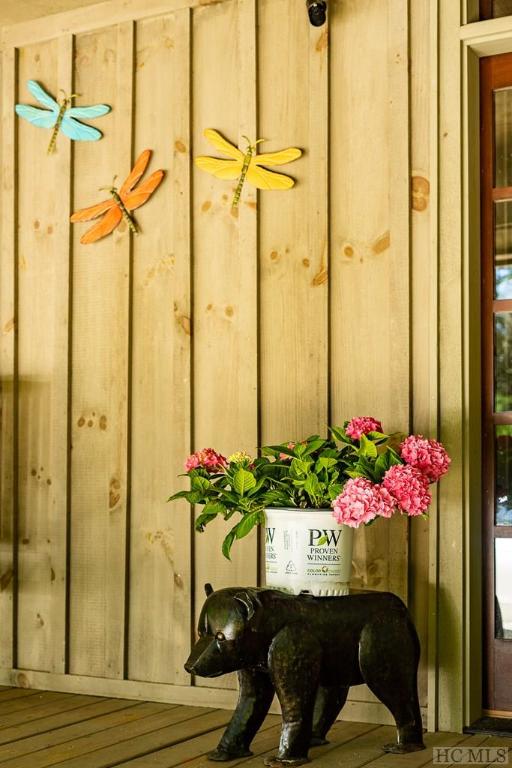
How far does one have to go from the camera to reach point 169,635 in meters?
3.76

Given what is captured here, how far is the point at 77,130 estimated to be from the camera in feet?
13.3

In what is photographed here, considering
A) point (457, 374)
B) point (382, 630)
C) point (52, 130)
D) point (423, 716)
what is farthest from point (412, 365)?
point (52, 130)

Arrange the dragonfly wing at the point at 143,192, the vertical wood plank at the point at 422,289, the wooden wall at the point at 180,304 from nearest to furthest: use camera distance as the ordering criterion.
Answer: the vertical wood plank at the point at 422,289, the wooden wall at the point at 180,304, the dragonfly wing at the point at 143,192

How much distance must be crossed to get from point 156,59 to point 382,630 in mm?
2294

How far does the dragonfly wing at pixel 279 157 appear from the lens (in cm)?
364

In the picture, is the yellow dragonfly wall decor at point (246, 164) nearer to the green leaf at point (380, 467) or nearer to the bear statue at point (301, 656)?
the green leaf at point (380, 467)

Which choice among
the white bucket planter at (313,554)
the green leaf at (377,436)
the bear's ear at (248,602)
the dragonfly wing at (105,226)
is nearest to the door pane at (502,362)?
the green leaf at (377,436)

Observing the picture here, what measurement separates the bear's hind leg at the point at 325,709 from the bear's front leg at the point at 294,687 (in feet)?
0.69

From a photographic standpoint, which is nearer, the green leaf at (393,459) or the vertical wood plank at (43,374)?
the green leaf at (393,459)

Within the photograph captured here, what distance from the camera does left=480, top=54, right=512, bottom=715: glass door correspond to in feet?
11.0

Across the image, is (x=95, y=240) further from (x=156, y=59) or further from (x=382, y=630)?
(x=382, y=630)

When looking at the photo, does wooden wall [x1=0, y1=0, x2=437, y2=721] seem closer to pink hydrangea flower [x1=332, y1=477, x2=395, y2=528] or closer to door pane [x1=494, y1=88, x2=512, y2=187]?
door pane [x1=494, y1=88, x2=512, y2=187]

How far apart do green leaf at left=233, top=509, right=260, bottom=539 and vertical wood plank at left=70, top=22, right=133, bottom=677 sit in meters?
0.87

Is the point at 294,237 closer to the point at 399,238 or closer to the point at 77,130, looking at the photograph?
the point at 399,238
